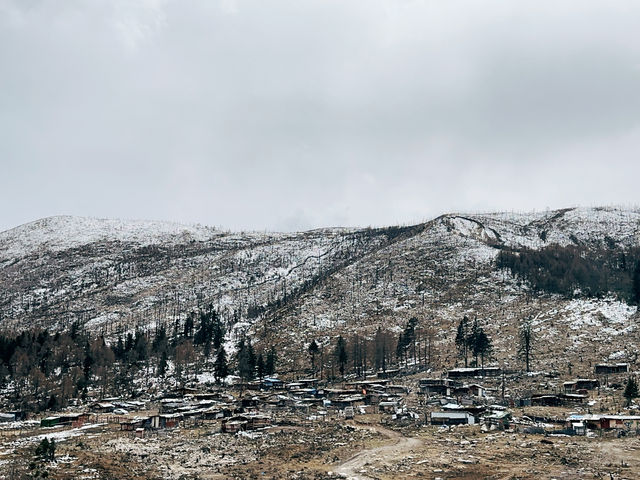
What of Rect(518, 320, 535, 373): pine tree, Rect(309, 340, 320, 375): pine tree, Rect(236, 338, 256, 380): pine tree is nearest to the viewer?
Rect(518, 320, 535, 373): pine tree

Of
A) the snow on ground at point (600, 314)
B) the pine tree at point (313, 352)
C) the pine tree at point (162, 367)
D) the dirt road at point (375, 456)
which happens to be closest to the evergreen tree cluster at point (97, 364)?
the pine tree at point (162, 367)

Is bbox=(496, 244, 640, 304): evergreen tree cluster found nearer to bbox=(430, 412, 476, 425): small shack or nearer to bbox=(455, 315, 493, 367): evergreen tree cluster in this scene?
bbox=(455, 315, 493, 367): evergreen tree cluster

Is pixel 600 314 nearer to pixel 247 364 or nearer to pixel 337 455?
pixel 247 364

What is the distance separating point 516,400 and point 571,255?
4366 inches

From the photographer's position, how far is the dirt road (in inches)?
1559

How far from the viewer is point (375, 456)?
45250mm

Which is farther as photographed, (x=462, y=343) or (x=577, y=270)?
(x=577, y=270)

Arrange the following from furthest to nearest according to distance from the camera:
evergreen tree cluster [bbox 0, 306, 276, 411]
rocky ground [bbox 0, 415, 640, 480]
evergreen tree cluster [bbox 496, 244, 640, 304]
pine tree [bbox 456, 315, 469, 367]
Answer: evergreen tree cluster [bbox 496, 244, 640, 304], pine tree [bbox 456, 315, 469, 367], evergreen tree cluster [bbox 0, 306, 276, 411], rocky ground [bbox 0, 415, 640, 480]

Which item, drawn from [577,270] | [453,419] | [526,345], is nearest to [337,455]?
[453,419]

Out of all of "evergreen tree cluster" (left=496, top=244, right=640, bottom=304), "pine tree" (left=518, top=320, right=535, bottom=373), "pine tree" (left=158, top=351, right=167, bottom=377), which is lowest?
"pine tree" (left=158, top=351, right=167, bottom=377)

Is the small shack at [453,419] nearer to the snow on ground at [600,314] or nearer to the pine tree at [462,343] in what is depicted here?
the pine tree at [462,343]

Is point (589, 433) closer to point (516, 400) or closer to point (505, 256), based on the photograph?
point (516, 400)

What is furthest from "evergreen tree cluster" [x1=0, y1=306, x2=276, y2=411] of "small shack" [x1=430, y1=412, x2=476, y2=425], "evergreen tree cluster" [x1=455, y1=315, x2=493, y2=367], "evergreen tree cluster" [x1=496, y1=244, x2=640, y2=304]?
"evergreen tree cluster" [x1=496, y1=244, x2=640, y2=304]

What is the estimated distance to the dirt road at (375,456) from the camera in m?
39.6
